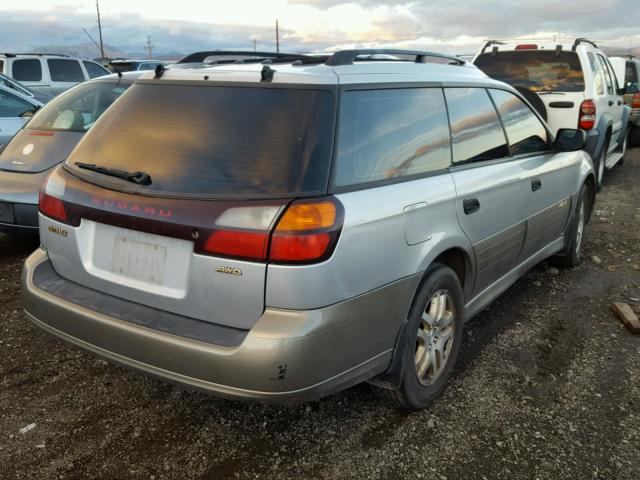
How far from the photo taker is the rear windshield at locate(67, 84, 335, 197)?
2.27 metres

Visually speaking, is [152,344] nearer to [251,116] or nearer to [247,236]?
[247,236]

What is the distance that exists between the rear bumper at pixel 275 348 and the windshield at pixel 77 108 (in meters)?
3.31

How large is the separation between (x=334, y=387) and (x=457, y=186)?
1246 mm

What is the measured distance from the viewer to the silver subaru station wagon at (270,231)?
219 cm

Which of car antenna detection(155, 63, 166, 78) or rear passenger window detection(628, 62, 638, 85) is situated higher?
car antenna detection(155, 63, 166, 78)

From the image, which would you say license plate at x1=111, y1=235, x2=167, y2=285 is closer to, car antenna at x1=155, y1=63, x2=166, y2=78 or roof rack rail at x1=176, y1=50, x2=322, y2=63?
car antenna at x1=155, y1=63, x2=166, y2=78

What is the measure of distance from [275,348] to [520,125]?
2.66 m

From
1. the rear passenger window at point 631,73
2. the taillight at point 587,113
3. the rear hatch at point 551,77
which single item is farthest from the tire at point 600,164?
the rear passenger window at point 631,73

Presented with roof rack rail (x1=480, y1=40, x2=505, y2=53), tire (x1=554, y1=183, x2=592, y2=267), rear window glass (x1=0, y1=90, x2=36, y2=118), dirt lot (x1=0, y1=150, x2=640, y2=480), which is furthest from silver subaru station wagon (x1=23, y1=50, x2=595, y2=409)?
roof rack rail (x1=480, y1=40, x2=505, y2=53)

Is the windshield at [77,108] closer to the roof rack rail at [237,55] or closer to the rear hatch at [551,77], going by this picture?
the roof rack rail at [237,55]

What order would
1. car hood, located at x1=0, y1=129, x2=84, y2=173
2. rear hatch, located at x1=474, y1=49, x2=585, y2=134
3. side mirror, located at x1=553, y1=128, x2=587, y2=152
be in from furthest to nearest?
1. rear hatch, located at x1=474, y1=49, x2=585, y2=134
2. car hood, located at x1=0, y1=129, x2=84, y2=173
3. side mirror, located at x1=553, y1=128, x2=587, y2=152

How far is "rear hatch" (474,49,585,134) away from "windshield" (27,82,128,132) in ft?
16.4

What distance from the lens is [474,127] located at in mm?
3371

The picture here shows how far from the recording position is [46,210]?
2.79 metres
